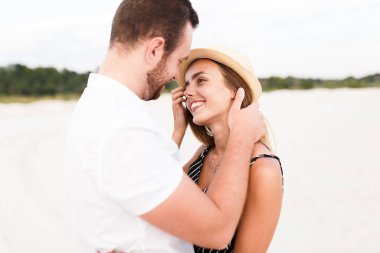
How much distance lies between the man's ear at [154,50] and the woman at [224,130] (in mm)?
859

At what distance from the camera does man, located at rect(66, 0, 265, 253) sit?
1.65 metres

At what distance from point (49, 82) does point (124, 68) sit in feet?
125

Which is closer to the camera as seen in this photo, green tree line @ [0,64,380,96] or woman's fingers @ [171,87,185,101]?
woman's fingers @ [171,87,185,101]

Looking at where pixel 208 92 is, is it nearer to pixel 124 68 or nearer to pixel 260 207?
pixel 260 207

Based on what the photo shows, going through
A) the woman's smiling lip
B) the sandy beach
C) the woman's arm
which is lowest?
the sandy beach

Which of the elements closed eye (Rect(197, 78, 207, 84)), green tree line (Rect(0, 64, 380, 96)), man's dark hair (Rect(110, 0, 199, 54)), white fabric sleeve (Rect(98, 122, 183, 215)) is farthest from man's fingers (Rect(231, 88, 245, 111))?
green tree line (Rect(0, 64, 380, 96))

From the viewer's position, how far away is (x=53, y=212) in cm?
725

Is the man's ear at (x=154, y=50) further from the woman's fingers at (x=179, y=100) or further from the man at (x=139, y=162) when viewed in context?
the woman's fingers at (x=179, y=100)

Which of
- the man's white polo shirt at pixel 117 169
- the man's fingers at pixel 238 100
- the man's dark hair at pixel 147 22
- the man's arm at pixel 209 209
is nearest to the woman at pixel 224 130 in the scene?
the man's fingers at pixel 238 100

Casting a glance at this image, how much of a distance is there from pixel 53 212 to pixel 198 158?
179 inches

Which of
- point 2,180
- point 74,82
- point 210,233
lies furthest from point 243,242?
point 74,82

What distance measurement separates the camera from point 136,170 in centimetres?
163

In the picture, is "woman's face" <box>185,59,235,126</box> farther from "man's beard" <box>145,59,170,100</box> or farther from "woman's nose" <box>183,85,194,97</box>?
"man's beard" <box>145,59,170,100</box>

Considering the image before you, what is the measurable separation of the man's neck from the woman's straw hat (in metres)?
0.93
